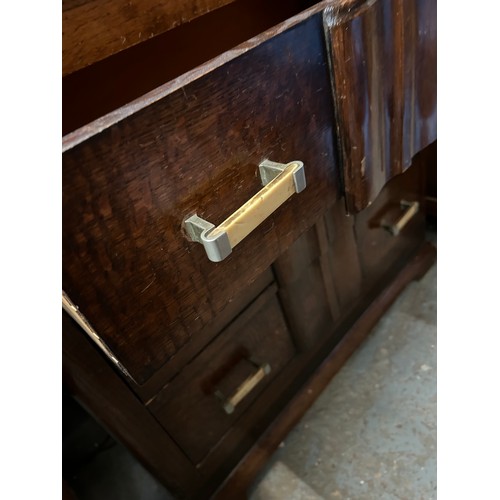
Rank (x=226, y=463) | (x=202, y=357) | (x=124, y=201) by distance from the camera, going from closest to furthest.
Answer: (x=124, y=201) → (x=202, y=357) → (x=226, y=463)

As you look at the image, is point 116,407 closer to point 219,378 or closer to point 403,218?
point 219,378

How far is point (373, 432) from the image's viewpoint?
31.9 inches

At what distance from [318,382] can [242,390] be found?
242 mm

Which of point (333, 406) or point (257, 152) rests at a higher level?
point (257, 152)

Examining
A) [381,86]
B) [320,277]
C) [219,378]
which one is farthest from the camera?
[320,277]

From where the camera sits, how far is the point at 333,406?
861mm

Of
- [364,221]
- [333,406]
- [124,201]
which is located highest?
[124,201]

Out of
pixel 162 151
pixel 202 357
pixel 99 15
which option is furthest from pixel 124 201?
pixel 202 357

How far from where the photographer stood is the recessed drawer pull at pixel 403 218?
2.54ft

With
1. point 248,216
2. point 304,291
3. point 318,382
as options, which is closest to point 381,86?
point 248,216

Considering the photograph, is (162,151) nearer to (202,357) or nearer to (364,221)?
(202,357)

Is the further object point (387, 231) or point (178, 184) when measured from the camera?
point (387, 231)

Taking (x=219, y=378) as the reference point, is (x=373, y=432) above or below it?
below
